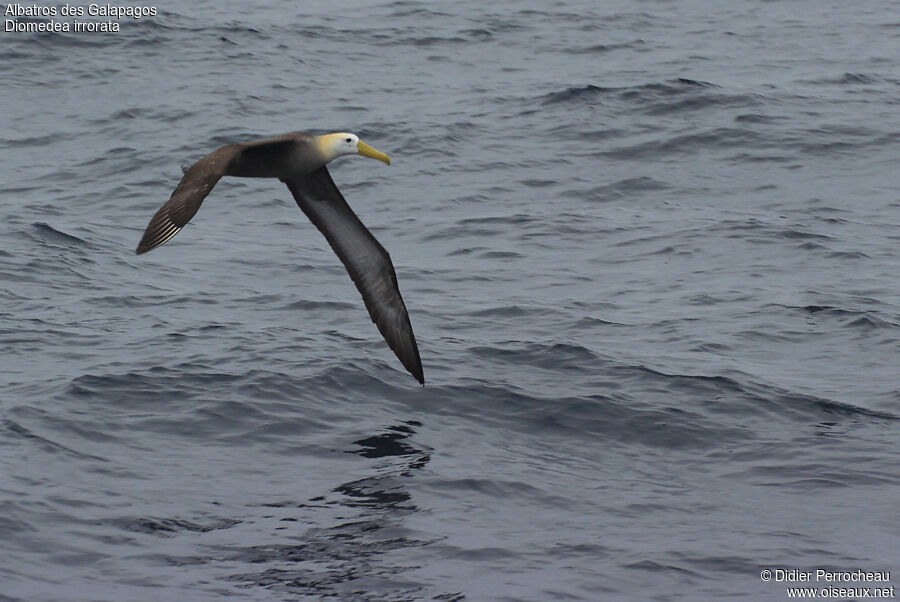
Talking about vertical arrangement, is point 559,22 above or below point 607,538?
above

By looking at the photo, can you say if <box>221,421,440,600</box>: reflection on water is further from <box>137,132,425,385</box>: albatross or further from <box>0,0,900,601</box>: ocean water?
<box>137,132,425,385</box>: albatross

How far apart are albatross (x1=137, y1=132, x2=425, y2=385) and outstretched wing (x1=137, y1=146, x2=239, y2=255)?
5.9 inches

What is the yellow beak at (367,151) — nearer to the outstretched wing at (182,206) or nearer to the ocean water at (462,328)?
the outstretched wing at (182,206)

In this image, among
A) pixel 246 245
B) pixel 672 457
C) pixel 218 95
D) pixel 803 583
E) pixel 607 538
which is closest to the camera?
pixel 803 583

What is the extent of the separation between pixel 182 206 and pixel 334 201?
3.57 m

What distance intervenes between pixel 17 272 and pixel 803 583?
1167 centimetres

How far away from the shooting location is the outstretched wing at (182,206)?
37.6ft

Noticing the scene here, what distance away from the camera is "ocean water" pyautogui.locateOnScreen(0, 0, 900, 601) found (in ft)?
38.9

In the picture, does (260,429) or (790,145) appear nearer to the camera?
(260,429)

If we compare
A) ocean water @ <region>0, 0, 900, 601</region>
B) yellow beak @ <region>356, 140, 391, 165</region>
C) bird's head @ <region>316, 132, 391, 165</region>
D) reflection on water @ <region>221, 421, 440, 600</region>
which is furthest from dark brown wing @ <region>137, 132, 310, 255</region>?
reflection on water @ <region>221, 421, 440, 600</region>

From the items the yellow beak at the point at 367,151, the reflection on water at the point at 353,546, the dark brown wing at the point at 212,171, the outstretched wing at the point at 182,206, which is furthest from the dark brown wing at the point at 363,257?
the outstretched wing at the point at 182,206

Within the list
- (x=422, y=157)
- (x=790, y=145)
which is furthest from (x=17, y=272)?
Answer: (x=790, y=145)

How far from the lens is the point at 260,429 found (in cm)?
1413

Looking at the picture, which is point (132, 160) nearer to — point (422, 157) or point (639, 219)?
point (422, 157)
